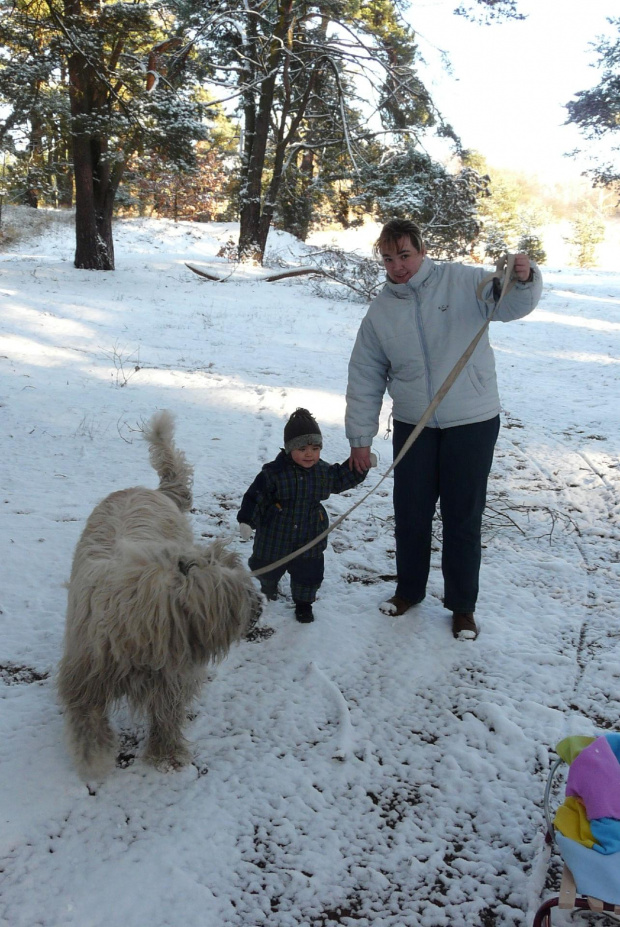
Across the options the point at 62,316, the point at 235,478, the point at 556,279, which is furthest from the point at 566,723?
the point at 556,279

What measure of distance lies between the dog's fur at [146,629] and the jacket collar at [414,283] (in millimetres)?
1736

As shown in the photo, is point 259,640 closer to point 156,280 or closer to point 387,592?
point 387,592

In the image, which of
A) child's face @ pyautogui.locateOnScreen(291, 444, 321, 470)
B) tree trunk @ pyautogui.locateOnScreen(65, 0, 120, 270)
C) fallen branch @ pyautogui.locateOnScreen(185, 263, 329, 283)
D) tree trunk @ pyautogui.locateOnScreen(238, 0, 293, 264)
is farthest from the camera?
tree trunk @ pyautogui.locateOnScreen(238, 0, 293, 264)

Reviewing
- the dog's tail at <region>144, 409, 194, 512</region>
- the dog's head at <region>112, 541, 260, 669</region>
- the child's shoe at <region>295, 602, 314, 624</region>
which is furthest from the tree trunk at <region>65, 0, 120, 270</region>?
the dog's head at <region>112, 541, 260, 669</region>

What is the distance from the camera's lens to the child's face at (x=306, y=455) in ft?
10.9

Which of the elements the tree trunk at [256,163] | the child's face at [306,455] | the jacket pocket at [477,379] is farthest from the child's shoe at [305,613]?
the tree trunk at [256,163]

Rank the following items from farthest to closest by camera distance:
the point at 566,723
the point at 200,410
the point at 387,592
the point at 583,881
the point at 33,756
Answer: the point at 200,410, the point at 387,592, the point at 566,723, the point at 33,756, the point at 583,881

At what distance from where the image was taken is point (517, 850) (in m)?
2.22

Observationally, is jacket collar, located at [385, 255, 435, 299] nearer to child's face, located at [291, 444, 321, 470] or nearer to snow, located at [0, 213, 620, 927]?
child's face, located at [291, 444, 321, 470]

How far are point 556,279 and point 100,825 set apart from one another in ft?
83.6

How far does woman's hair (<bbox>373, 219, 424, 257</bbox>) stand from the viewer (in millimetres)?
3082

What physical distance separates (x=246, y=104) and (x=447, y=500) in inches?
781

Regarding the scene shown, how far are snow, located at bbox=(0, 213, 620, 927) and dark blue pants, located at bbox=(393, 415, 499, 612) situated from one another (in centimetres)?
28

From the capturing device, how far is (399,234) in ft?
10.1
